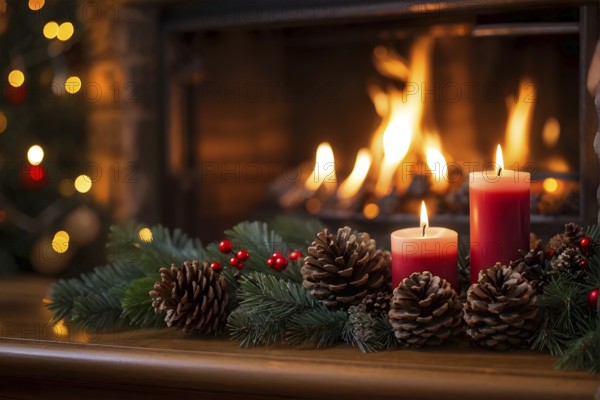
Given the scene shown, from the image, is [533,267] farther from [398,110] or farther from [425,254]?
[398,110]

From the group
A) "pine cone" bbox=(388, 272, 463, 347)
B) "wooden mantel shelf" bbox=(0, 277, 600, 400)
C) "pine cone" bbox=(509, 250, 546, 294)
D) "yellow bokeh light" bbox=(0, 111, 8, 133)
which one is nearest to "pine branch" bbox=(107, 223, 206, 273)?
"wooden mantel shelf" bbox=(0, 277, 600, 400)

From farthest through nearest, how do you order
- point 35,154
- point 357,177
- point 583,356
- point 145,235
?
point 35,154 → point 357,177 → point 145,235 → point 583,356

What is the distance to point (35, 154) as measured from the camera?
76.7 inches

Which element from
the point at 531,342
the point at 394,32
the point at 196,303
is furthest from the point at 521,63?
the point at 196,303

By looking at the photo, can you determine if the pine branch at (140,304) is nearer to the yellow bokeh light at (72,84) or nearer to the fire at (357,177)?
the fire at (357,177)

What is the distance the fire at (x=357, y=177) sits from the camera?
1.81 m

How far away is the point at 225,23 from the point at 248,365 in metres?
0.87

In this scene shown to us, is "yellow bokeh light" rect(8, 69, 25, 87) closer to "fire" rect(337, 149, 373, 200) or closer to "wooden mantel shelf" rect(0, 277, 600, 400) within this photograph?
"fire" rect(337, 149, 373, 200)

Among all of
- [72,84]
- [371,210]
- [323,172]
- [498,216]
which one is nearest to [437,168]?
[371,210]

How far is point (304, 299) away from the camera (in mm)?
1085

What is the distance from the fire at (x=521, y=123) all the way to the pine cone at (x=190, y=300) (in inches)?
34.8

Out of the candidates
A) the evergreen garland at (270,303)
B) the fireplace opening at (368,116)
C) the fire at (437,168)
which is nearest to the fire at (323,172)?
the fireplace opening at (368,116)

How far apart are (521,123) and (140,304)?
1.00m

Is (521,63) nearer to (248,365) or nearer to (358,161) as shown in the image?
(358,161)
